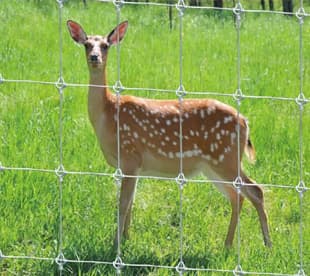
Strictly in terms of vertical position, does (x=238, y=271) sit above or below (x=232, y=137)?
below

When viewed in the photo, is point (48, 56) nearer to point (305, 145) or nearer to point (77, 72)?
point (77, 72)

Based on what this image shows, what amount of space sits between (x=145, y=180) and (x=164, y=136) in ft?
2.90

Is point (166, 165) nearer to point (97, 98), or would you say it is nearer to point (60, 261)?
point (97, 98)

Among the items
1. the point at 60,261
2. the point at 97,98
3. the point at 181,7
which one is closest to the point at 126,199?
the point at 97,98

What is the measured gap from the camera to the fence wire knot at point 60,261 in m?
5.04

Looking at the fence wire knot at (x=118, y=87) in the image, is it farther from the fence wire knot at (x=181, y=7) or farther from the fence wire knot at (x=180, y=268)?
the fence wire knot at (x=180, y=268)

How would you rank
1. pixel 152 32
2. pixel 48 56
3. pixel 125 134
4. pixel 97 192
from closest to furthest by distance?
pixel 125 134
pixel 97 192
pixel 48 56
pixel 152 32

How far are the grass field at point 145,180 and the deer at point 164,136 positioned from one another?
0.92ft

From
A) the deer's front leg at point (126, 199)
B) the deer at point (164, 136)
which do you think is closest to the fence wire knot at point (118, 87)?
the deer at point (164, 136)

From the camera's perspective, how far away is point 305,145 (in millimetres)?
7438

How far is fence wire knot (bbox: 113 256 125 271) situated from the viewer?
16.3ft

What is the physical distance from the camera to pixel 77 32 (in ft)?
19.6

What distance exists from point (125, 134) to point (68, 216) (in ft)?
1.86

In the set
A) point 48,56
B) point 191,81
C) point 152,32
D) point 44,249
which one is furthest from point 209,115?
point 152,32
